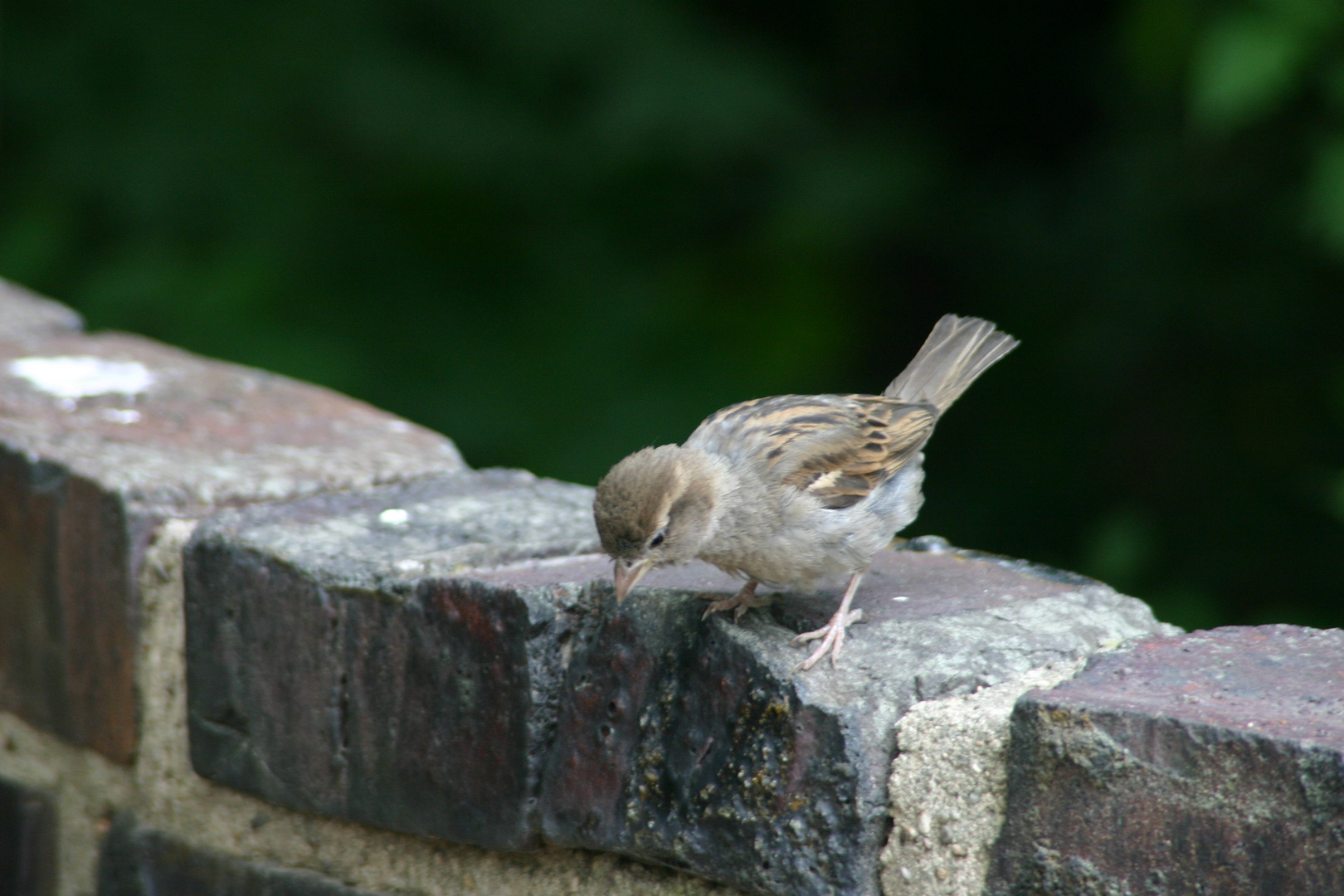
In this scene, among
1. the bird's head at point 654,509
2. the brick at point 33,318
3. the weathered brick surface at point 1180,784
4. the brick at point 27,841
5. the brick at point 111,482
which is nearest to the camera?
the weathered brick surface at point 1180,784

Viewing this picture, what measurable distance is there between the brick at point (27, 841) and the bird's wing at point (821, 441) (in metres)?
1.15

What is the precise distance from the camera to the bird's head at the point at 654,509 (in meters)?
1.83

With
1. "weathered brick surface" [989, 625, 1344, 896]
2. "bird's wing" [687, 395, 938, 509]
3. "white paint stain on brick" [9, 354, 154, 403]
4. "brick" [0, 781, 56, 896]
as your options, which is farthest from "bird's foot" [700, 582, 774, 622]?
"white paint stain on brick" [9, 354, 154, 403]

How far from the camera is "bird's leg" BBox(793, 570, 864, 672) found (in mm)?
1537

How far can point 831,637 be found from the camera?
5.31ft

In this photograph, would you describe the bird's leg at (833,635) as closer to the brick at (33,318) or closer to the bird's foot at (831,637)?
the bird's foot at (831,637)

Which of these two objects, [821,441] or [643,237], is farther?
[643,237]

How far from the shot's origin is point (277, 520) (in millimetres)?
2016

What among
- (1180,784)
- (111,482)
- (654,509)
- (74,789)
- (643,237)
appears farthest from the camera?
(643,237)

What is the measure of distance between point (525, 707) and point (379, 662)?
0.24 metres

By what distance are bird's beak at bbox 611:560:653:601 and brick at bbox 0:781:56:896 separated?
3.36ft

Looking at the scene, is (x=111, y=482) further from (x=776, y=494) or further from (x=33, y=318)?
(x=33, y=318)

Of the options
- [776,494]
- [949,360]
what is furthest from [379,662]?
[949,360]

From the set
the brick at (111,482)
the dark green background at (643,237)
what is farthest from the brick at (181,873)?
the dark green background at (643,237)
